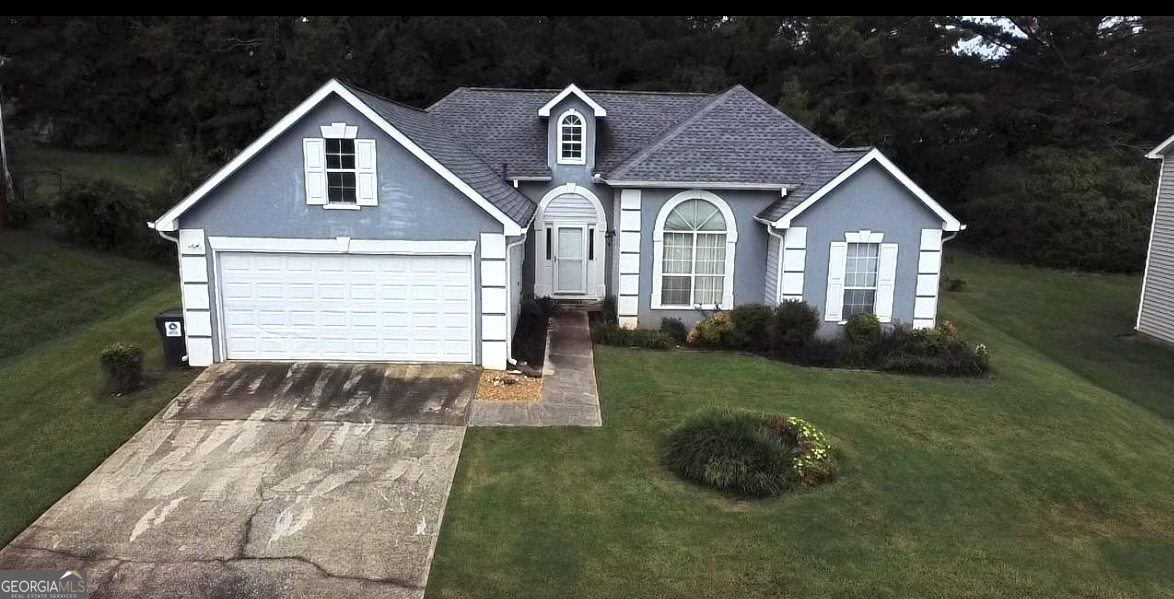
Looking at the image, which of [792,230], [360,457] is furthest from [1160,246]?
Result: [360,457]

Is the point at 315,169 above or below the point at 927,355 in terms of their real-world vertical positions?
above

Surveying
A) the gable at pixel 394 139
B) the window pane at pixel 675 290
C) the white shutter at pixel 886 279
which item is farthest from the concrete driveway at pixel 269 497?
the white shutter at pixel 886 279

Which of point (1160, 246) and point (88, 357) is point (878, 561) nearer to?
point (88, 357)

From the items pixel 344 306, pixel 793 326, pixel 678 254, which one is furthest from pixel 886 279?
pixel 344 306

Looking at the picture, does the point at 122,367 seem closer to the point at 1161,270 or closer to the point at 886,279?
the point at 886,279

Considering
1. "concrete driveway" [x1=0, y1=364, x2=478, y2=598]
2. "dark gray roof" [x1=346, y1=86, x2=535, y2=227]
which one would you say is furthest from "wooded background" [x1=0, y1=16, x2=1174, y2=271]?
"concrete driveway" [x1=0, y1=364, x2=478, y2=598]

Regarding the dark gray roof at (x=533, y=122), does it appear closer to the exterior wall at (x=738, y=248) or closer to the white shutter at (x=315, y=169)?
the exterior wall at (x=738, y=248)

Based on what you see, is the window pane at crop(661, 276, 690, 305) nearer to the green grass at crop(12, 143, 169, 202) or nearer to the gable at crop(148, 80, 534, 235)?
the gable at crop(148, 80, 534, 235)
